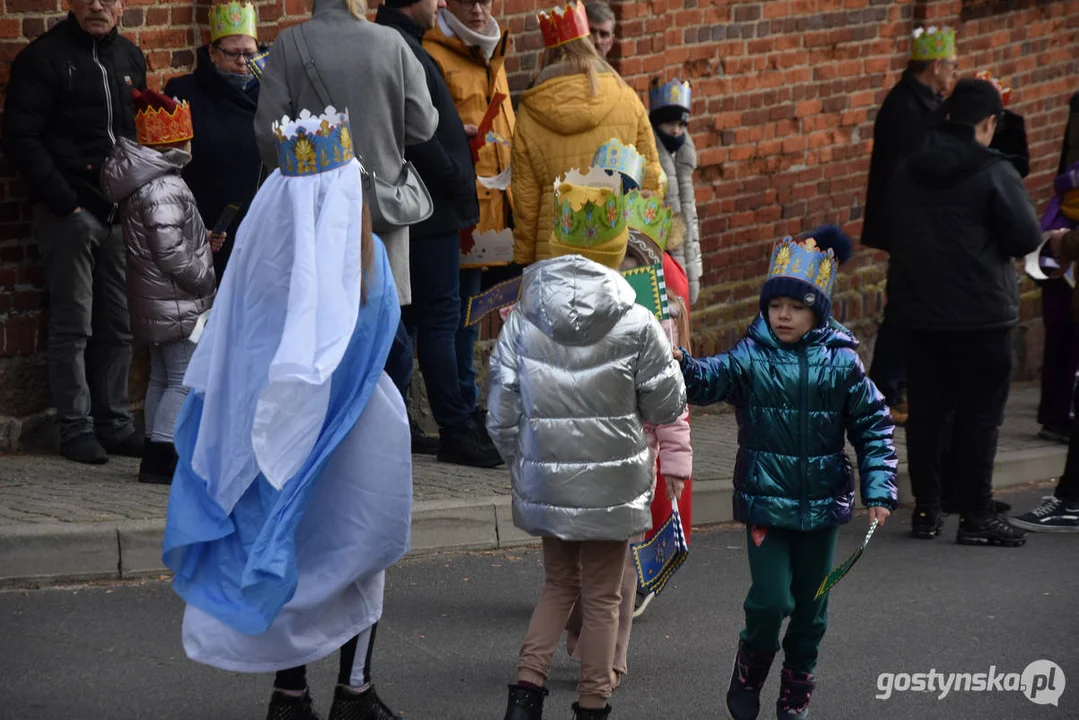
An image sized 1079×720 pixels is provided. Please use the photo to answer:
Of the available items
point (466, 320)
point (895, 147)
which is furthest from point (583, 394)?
point (895, 147)

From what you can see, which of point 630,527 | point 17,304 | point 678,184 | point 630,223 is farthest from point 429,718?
point 678,184

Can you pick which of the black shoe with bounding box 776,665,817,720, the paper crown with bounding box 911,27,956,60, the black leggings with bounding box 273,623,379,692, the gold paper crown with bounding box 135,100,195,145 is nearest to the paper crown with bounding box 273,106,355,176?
the black leggings with bounding box 273,623,379,692

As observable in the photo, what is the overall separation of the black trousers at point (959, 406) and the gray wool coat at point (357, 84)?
97.9 inches

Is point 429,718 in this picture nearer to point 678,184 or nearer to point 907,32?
point 678,184

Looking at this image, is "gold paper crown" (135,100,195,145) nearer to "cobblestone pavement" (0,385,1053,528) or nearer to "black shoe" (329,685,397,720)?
"cobblestone pavement" (0,385,1053,528)

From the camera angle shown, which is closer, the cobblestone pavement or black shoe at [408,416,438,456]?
the cobblestone pavement

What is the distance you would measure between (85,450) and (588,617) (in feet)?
12.0

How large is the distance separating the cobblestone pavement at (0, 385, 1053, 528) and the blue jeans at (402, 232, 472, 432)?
0.33 meters

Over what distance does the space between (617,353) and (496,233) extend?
151 inches

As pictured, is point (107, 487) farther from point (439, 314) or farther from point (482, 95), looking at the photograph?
point (482, 95)

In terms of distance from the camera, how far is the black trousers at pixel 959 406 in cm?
827

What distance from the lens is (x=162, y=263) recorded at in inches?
308

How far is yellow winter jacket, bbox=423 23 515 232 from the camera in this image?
8805mm

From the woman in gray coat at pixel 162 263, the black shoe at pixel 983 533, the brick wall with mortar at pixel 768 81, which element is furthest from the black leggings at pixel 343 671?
the brick wall with mortar at pixel 768 81
